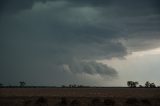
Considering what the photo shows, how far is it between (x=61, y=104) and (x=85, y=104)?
413 centimetres

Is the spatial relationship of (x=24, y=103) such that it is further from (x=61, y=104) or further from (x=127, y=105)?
(x=127, y=105)

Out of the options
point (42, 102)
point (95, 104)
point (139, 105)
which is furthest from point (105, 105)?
point (42, 102)

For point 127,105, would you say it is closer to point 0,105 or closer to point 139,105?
point 139,105

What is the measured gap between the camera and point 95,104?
59.1 metres

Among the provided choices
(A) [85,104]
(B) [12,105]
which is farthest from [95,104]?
(B) [12,105]

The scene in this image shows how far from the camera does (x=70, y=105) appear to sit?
5834 cm

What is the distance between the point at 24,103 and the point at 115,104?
1582 centimetres

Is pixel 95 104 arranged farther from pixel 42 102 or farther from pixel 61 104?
pixel 42 102

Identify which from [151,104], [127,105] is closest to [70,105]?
[127,105]

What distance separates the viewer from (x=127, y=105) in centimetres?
5791

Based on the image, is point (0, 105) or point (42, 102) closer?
point (0, 105)

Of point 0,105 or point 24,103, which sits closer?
point 0,105

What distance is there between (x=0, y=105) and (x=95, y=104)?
1571 centimetres

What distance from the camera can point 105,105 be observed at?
190 feet
